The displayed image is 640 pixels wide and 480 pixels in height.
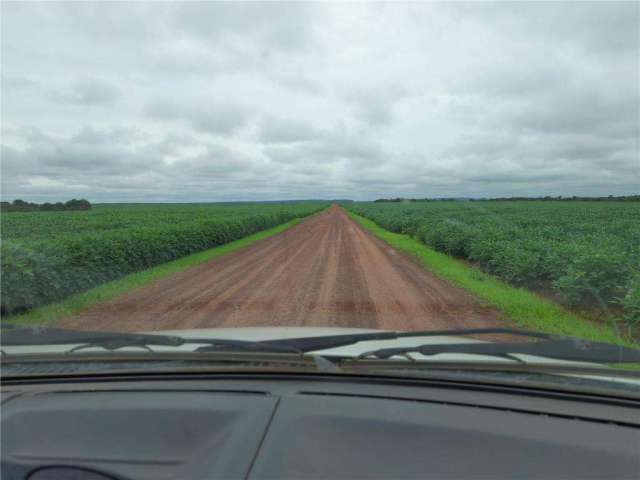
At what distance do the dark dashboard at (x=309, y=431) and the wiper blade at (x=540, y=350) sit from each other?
0.81 ft

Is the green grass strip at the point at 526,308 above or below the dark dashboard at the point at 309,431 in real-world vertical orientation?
below

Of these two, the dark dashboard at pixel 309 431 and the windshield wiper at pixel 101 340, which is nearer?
the dark dashboard at pixel 309 431

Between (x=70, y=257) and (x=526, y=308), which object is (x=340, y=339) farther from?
(x=70, y=257)

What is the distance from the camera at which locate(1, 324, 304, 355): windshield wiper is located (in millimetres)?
2428

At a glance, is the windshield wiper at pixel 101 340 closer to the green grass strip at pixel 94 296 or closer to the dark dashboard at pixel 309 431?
the dark dashboard at pixel 309 431

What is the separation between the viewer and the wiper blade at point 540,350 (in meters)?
2.19

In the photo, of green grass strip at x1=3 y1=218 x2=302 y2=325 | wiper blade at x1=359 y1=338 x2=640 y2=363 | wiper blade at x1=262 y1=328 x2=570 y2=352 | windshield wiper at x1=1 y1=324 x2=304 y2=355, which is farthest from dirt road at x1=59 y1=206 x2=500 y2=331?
wiper blade at x1=359 y1=338 x2=640 y2=363

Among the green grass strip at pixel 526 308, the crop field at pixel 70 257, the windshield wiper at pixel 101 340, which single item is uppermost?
the windshield wiper at pixel 101 340

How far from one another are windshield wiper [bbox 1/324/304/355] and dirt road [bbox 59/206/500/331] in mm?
3612

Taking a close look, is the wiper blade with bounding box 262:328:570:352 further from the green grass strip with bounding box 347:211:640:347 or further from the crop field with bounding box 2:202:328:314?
the crop field with bounding box 2:202:328:314

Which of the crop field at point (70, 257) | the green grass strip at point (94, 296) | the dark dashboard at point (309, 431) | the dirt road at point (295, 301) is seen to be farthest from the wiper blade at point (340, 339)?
the crop field at point (70, 257)

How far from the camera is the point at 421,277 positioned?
10.6 metres

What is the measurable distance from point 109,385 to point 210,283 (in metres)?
7.73

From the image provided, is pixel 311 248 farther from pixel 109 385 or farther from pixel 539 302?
pixel 109 385
